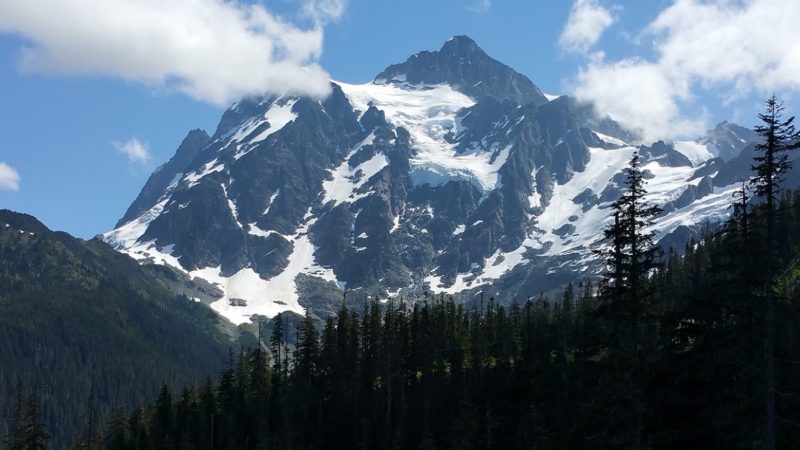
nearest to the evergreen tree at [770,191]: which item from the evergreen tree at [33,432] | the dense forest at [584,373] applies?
the dense forest at [584,373]

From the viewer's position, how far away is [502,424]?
10212 centimetres

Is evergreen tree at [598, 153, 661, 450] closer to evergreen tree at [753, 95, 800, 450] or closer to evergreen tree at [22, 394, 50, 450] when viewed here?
evergreen tree at [753, 95, 800, 450]

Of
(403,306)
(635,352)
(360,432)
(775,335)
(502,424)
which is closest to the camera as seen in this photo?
(635,352)

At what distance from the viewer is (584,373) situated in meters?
47.3

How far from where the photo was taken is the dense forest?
39500mm

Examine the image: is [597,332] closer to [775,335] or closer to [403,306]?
[775,335]

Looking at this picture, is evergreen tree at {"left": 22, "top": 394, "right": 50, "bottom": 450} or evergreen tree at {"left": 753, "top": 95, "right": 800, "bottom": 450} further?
evergreen tree at {"left": 22, "top": 394, "right": 50, "bottom": 450}

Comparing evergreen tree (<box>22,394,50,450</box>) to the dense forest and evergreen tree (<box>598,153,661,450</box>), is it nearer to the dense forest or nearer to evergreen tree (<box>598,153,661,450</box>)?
the dense forest

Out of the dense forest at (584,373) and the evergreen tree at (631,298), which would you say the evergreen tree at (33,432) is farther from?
the evergreen tree at (631,298)

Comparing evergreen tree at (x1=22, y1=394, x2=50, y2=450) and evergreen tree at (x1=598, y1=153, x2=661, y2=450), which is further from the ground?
evergreen tree at (x1=598, y1=153, x2=661, y2=450)

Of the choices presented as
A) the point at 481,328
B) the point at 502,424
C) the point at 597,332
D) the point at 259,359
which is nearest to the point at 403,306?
the point at 481,328

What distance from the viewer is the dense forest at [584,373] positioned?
130 feet

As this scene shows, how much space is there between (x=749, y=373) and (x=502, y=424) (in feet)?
212

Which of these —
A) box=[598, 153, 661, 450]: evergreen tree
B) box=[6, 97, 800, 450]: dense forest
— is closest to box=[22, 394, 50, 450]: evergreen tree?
box=[6, 97, 800, 450]: dense forest
